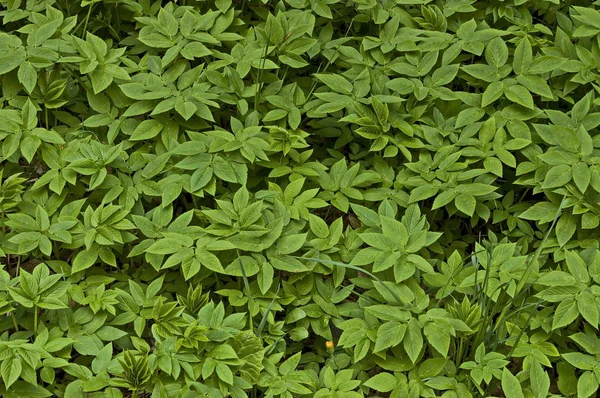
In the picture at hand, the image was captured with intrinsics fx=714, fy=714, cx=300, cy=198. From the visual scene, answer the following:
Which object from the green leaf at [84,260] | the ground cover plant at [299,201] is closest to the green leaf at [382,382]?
the ground cover plant at [299,201]

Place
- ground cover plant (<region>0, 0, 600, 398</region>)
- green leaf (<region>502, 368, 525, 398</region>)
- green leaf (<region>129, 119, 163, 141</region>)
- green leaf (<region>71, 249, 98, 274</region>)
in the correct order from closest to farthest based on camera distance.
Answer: green leaf (<region>502, 368, 525, 398</region>) → ground cover plant (<region>0, 0, 600, 398</region>) → green leaf (<region>71, 249, 98, 274</region>) → green leaf (<region>129, 119, 163, 141</region>)

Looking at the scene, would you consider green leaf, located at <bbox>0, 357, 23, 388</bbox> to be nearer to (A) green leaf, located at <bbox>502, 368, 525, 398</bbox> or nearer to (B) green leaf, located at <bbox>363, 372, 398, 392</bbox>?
(B) green leaf, located at <bbox>363, 372, 398, 392</bbox>

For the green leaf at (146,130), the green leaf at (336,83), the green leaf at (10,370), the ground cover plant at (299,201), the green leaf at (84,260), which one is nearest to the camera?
the green leaf at (10,370)

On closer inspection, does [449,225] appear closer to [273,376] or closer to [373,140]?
[373,140]

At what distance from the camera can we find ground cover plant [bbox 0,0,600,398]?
262cm

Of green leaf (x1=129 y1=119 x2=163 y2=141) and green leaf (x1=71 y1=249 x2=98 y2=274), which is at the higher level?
green leaf (x1=129 y1=119 x2=163 y2=141)

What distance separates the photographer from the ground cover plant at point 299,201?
8.60 feet

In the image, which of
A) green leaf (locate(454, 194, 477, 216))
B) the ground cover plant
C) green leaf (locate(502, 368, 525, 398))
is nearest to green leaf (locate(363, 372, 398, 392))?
the ground cover plant

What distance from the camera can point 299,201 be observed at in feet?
9.84

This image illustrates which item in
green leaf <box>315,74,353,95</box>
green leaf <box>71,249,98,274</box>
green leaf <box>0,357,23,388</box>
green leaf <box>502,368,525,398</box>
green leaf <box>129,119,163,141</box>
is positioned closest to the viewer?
green leaf <box>0,357,23,388</box>

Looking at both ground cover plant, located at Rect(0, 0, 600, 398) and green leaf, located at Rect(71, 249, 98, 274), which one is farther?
green leaf, located at Rect(71, 249, 98, 274)

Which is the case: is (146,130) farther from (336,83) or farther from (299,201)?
(336,83)

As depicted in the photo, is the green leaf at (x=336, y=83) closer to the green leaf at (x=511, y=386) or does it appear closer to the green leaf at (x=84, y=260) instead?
the green leaf at (x=84, y=260)

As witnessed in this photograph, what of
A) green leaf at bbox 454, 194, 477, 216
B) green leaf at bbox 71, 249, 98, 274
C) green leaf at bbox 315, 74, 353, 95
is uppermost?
green leaf at bbox 315, 74, 353, 95
